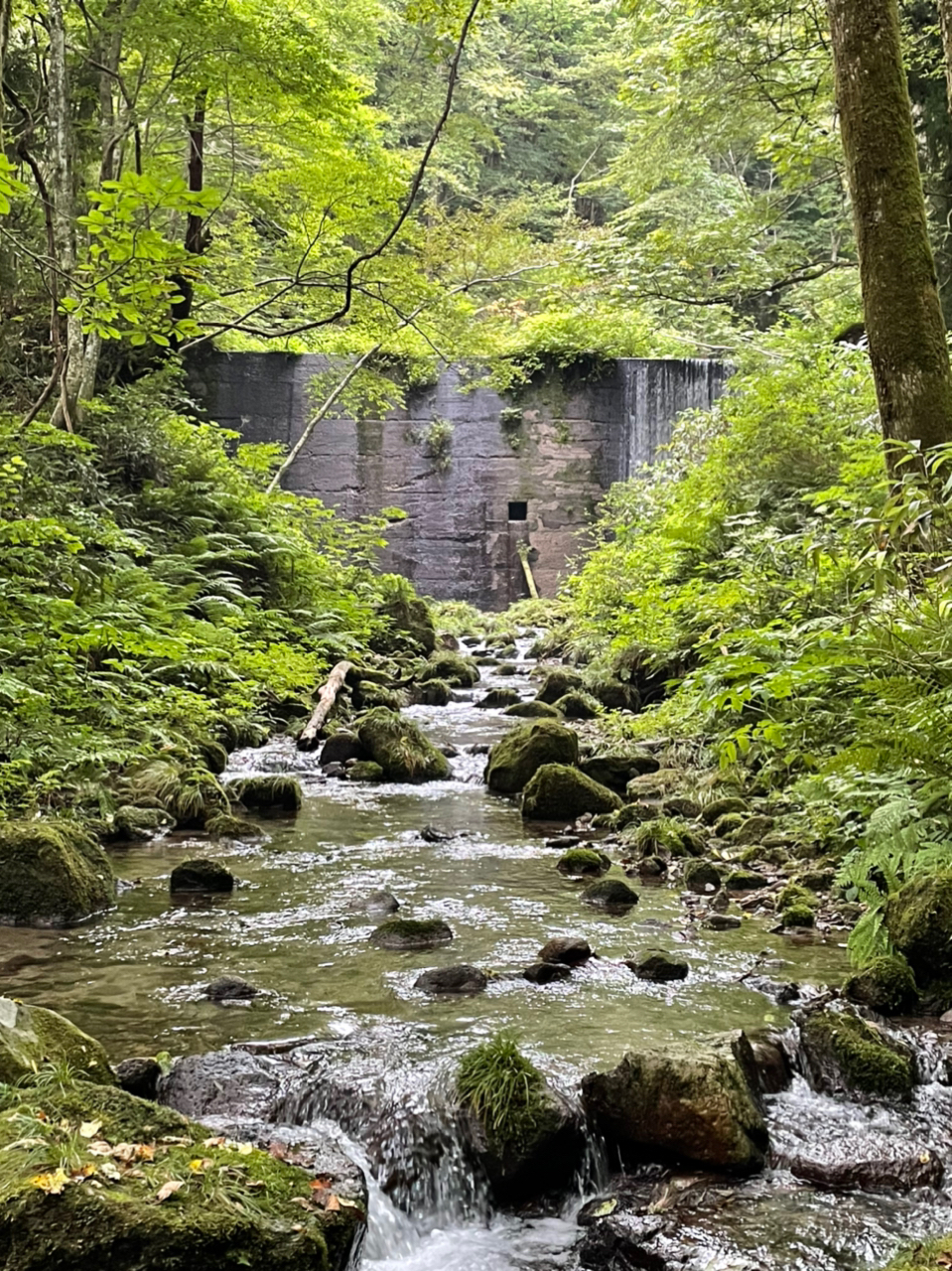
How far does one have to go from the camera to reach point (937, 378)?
492 centimetres

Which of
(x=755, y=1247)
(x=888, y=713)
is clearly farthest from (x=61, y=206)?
(x=755, y=1247)

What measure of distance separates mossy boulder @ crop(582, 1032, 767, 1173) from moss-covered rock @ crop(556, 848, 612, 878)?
10.6 ft

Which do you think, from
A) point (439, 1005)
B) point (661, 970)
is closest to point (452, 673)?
point (661, 970)

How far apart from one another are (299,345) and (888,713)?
18.8 meters

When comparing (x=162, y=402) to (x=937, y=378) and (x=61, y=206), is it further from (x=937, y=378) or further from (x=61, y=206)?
(x=937, y=378)

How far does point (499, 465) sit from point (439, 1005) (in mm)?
19442

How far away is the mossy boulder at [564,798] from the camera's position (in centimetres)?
867

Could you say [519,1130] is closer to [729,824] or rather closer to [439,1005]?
[439,1005]

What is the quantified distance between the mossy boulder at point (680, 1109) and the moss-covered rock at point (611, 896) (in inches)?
94.9

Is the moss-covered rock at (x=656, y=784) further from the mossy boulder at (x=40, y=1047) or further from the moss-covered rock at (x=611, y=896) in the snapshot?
the mossy boulder at (x=40, y=1047)

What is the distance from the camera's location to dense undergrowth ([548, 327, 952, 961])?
4.13 m

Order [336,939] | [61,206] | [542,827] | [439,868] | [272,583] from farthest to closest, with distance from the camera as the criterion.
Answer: [272,583], [61,206], [542,827], [439,868], [336,939]

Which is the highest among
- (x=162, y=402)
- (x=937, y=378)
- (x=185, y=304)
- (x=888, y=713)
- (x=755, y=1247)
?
(x=185, y=304)

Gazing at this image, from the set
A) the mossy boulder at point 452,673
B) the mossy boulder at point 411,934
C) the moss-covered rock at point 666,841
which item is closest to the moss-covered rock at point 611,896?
the moss-covered rock at point 666,841
